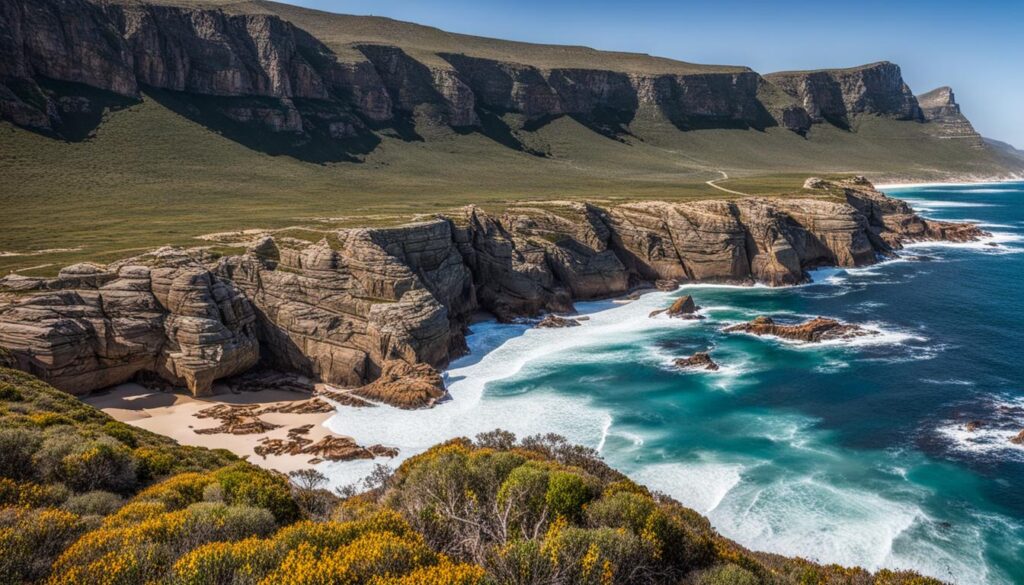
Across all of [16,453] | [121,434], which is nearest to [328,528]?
[16,453]

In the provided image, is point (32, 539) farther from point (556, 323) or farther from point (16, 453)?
point (556, 323)

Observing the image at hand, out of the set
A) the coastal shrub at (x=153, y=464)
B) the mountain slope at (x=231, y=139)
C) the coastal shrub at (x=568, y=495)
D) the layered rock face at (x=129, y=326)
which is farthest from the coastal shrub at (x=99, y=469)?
the mountain slope at (x=231, y=139)

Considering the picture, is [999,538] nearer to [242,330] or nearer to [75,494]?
[75,494]

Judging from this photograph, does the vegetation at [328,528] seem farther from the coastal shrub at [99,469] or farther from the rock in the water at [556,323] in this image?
the rock in the water at [556,323]

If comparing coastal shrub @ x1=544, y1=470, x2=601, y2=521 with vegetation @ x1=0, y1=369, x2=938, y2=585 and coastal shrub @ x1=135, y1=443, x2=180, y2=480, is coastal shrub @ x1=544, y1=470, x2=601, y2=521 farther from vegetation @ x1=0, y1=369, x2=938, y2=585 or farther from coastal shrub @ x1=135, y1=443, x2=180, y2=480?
coastal shrub @ x1=135, y1=443, x2=180, y2=480

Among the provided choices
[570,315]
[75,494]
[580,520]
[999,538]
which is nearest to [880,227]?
[570,315]

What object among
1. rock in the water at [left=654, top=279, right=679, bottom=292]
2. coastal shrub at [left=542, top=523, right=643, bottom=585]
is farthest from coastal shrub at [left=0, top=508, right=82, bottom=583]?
rock in the water at [left=654, top=279, right=679, bottom=292]
